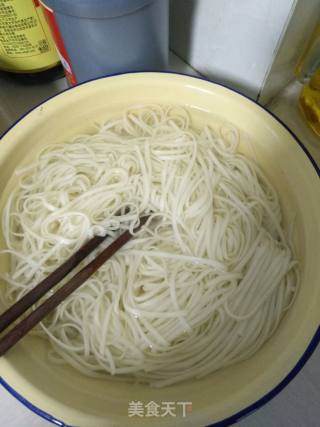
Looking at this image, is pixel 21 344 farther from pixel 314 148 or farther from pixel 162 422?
pixel 314 148

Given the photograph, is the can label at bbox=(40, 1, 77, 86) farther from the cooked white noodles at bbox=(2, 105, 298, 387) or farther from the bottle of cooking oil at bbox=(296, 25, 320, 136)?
the bottle of cooking oil at bbox=(296, 25, 320, 136)

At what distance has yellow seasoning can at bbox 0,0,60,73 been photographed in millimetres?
697

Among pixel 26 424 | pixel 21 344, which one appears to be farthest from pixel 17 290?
pixel 26 424

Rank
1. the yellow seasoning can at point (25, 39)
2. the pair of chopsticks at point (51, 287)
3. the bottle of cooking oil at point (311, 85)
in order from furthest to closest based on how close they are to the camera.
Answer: the bottle of cooking oil at point (311, 85) < the yellow seasoning can at point (25, 39) < the pair of chopsticks at point (51, 287)

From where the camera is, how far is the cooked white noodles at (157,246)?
2.06ft

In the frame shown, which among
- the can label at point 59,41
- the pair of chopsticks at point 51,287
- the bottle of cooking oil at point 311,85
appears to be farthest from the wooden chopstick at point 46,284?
the bottle of cooking oil at point 311,85

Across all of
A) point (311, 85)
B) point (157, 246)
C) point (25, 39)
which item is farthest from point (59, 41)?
point (311, 85)

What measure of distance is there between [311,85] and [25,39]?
61 centimetres

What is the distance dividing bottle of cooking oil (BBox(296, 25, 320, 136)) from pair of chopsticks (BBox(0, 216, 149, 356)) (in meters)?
0.46

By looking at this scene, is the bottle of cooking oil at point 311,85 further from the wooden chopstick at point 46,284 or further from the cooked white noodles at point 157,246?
the wooden chopstick at point 46,284

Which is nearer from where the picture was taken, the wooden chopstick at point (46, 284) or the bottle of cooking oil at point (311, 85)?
the wooden chopstick at point (46, 284)

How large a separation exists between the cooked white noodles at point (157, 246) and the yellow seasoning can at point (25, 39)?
20cm

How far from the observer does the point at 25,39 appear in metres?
0.76

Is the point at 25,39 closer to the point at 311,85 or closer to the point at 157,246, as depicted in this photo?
the point at 157,246
